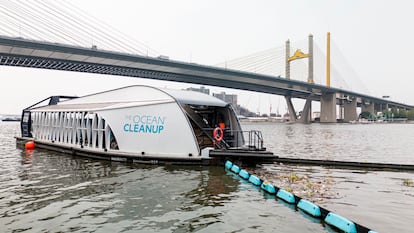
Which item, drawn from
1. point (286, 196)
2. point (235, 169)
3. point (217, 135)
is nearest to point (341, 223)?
point (286, 196)

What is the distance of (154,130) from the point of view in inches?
678

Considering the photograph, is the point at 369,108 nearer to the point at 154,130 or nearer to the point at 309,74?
the point at 309,74

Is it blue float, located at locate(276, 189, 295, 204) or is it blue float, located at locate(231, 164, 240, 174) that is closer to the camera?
blue float, located at locate(276, 189, 295, 204)

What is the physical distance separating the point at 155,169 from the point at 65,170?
4.51 m

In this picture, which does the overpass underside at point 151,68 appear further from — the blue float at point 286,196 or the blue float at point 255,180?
the blue float at point 286,196

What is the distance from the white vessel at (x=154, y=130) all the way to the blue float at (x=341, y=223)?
8.04m

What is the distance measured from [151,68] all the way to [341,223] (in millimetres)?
62490

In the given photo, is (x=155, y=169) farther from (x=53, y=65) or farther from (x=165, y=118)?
(x=53, y=65)

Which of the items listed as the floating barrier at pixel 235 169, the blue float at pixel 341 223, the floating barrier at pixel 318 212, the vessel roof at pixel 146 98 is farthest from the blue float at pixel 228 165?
the blue float at pixel 341 223

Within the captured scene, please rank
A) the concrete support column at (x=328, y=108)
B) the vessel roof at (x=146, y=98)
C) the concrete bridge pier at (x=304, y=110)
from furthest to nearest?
1. the concrete bridge pier at (x=304, y=110)
2. the concrete support column at (x=328, y=108)
3. the vessel roof at (x=146, y=98)

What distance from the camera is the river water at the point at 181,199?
26.5 feet

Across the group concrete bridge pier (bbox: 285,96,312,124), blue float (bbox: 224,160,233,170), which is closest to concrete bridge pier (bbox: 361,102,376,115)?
concrete bridge pier (bbox: 285,96,312,124)

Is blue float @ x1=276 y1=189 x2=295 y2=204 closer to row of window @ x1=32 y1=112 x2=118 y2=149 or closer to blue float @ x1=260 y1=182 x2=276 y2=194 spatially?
blue float @ x1=260 y1=182 x2=276 y2=194

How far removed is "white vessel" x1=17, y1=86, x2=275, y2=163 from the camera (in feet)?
54.2
